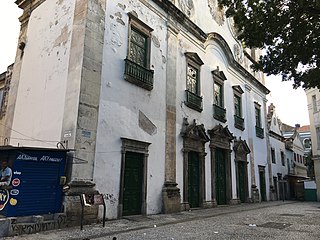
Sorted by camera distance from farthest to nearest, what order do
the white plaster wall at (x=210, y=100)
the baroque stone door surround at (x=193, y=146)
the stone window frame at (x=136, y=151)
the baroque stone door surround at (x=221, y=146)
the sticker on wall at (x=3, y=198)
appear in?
the baroque stone door surround at (x=221, y=146), the white plaster wall at (x=210, y=100), the baroque stone door surround at (x=193, y=146), the stone window frame at (x=136, y=151), the sticker on wall at (x=3, y=198)

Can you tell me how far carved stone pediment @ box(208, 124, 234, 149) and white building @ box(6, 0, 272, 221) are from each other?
0.18ft

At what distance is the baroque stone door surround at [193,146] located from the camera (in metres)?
12.1

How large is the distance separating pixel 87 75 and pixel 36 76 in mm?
3196

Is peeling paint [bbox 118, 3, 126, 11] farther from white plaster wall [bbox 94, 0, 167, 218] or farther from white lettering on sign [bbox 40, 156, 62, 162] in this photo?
white lettering on sign [bbox 40, 156, 62, 162]

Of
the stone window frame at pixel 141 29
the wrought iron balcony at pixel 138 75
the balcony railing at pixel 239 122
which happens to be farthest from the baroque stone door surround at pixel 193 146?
the balcony railing at pixel 239 122

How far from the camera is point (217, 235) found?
6.48 metres

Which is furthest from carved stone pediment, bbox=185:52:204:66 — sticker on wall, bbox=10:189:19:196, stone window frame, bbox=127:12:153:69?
sticker on wall, bbox=10:189:19:196

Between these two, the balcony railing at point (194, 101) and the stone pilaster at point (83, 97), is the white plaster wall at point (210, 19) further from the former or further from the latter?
the stone pilaster at point (83, 97)

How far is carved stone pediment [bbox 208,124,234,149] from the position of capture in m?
14.6

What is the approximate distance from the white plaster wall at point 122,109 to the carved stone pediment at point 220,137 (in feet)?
13.7

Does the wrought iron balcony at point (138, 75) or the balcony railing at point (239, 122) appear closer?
the wrought iron balcony at point (138, 75)

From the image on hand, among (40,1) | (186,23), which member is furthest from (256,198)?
(40,1)

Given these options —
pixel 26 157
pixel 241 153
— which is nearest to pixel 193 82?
pixel 241 153

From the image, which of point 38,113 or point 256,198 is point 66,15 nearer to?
point 38,113
